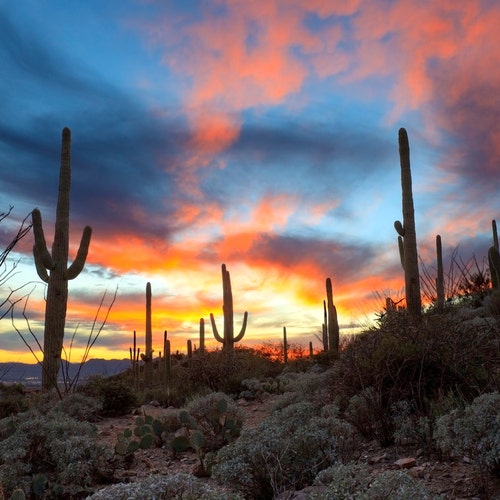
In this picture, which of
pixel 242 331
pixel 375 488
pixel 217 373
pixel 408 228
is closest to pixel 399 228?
pixel 408 228

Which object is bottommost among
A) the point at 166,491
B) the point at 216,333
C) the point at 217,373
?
the point at 166,491

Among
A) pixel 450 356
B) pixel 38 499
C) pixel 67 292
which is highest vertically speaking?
pixel 67 292

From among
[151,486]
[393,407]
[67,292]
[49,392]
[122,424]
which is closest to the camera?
[151,486]

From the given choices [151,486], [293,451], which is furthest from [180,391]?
[151,486]

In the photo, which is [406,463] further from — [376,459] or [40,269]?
[40,269]

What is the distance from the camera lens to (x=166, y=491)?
3.15 metres

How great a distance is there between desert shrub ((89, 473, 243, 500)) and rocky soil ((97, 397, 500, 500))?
1.29 meters

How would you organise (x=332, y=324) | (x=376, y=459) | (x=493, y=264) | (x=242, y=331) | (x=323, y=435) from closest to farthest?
(x=323, y=435) → (x=376, y=459) → (x=493, y=264) → (x=332, y=324) → (x=242, y=331)

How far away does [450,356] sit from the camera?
24.0ft

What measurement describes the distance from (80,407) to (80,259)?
5188 mm

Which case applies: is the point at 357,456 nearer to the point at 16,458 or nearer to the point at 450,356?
the point at 450,356

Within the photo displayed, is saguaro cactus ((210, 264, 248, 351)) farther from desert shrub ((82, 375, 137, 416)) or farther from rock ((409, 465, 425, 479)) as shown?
rock ((409, 465, 425, 479))

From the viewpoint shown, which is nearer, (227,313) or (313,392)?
(313,392)

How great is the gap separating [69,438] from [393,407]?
13.2ft
